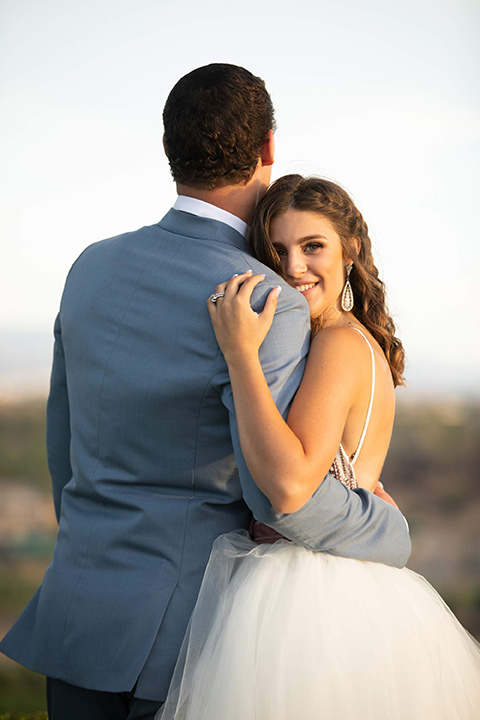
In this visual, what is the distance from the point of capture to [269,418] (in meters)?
1.37

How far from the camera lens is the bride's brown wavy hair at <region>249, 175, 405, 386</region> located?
189 cm

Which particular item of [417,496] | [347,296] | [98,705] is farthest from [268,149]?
[417,496]

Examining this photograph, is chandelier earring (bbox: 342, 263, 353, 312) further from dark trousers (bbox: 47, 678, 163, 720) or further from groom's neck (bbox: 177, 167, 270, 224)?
dark trousers (bbox: 47, 678, 163, 720)

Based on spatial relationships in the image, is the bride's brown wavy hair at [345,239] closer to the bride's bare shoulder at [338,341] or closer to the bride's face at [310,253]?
the bride's face at [310,253]

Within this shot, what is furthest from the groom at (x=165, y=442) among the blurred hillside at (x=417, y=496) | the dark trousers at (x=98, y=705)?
the blurred hillside at (x=417, y=496)

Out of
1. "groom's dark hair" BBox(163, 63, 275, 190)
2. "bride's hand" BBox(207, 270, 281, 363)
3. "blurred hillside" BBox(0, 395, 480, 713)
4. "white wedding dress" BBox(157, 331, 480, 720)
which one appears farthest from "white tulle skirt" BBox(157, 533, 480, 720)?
"blurred hillside" BBox(0, 395, 480, 713)

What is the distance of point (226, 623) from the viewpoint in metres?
1.53

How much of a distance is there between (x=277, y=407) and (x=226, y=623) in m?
0.47

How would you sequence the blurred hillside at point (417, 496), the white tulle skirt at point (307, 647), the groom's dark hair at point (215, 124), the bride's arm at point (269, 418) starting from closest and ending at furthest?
the bride's arm at point (269, 418) < the white tulle skirt at point (307, 647) < the groom's dark hair at point (215, 124) < the blurred hillside at point (417, 496)

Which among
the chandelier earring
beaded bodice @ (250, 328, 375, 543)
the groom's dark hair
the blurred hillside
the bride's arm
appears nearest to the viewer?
the bride's arm

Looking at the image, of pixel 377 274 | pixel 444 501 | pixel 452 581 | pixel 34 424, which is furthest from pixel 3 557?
pixel 377 274

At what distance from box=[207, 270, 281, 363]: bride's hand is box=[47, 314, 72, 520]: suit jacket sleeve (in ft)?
1.86

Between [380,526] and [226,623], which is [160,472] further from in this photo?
[380,526]

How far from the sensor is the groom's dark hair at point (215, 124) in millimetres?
1587
